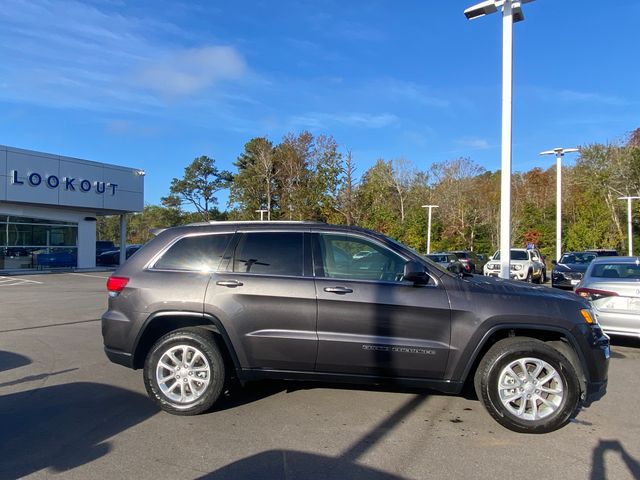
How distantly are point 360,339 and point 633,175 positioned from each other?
44468mm

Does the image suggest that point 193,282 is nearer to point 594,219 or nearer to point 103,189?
point 103,189

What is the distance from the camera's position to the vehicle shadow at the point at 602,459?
371 cm

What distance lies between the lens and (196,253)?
17.4 feet

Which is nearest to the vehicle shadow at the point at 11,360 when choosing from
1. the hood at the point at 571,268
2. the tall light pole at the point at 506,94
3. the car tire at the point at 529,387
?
the car tire at the point at 529,387

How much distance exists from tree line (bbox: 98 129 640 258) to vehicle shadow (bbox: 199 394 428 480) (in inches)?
1200

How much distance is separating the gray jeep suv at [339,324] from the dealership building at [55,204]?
74.3ft

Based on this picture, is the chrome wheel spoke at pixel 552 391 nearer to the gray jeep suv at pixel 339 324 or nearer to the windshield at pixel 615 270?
the gray jeep suv at pixel 339 324

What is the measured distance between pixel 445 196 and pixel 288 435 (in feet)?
147

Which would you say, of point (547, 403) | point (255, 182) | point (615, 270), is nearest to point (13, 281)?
point (615, 270)

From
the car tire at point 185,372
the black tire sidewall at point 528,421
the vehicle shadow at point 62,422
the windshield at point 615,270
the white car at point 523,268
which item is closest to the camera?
the vehicle shadow at point 62,422

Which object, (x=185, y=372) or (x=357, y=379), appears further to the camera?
(x=185, y=372)

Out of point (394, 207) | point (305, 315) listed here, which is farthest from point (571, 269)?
point (394, 207)

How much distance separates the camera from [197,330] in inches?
200

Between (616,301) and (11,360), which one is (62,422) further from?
(616,301)
